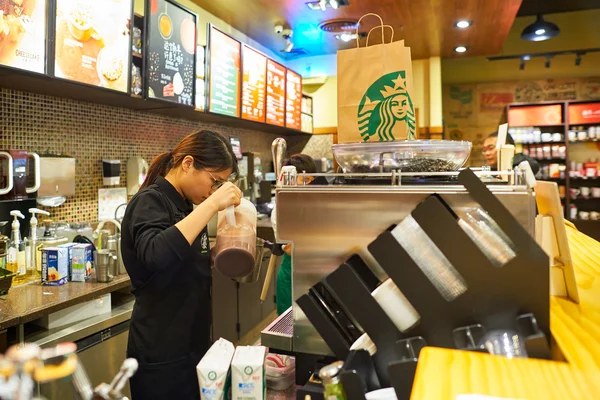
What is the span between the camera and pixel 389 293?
828 millimetres

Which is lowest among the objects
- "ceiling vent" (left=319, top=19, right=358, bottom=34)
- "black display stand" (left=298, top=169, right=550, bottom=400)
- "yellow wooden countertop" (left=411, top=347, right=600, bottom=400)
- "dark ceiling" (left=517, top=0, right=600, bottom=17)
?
"yellow wooden countertop" (left=411, top=347, right=600, bottom=400)

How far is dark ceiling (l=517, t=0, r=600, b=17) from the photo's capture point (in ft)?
20.1

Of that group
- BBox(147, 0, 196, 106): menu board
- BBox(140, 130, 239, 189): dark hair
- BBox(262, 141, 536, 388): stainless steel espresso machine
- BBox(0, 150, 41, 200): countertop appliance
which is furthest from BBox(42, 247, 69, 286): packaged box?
BBox(262, 141, 536, 388): stainless steel espresso machine

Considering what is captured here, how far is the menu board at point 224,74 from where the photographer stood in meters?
3.83

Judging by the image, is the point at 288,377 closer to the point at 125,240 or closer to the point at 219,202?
the point at 219,202

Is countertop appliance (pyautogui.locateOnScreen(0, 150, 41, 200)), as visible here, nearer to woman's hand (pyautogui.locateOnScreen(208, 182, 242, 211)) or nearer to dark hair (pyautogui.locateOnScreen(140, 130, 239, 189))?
dark hair (pyautogui.locateOnScreen(140, 130, 239, 189))

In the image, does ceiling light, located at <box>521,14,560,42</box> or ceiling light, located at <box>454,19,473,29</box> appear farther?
ceiling light, located at <box>521,14,560,42</box>

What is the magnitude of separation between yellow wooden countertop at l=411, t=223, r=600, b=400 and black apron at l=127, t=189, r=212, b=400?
3.65ft

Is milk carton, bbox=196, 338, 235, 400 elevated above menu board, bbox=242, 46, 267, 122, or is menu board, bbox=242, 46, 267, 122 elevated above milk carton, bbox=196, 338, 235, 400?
menu board, bbox=242, 46, 267, 122

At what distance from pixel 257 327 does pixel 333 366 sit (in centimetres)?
345

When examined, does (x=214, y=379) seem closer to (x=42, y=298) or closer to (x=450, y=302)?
(x=450, y=302)

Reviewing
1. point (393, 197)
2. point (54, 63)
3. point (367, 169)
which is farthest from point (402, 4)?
point (393, 197)

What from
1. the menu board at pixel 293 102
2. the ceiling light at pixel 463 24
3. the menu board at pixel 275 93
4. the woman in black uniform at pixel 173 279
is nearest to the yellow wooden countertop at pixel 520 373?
the woman in black uniform at pixel 173 279

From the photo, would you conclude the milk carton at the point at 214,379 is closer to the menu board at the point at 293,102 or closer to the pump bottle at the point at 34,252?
the pump bottle at the point at 34,252
